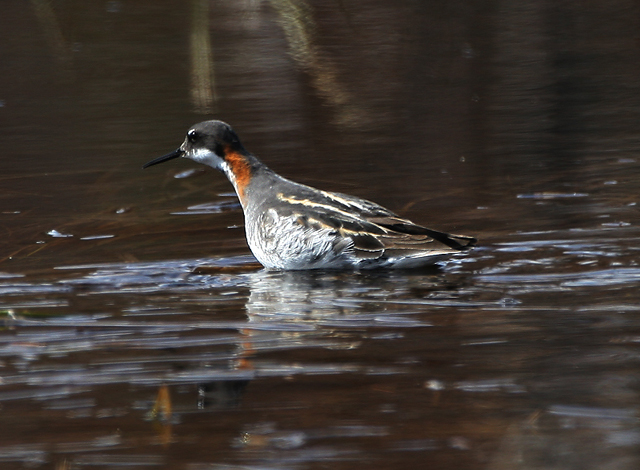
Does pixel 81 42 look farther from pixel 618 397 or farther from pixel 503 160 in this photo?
pixel 618 397

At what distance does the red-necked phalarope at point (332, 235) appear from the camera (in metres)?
6.62

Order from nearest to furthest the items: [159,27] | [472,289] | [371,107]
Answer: [472,289] → [371,107] → [159,27]

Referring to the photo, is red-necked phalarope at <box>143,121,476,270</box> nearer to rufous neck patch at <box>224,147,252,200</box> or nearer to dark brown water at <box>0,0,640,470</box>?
dark brown water at <box>0,0,640,470</box>

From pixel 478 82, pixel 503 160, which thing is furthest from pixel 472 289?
pixel 478 82

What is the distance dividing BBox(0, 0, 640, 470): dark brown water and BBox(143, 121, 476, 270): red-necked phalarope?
0.13m

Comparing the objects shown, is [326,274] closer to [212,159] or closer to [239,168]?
[239,168]

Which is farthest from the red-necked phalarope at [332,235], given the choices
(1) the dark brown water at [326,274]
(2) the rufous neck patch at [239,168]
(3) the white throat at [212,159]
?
(3) the white throat at [212,159]

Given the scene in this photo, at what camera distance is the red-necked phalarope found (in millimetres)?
6617

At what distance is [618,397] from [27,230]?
533cm

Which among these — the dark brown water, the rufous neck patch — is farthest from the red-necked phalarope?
the rufous neck patch

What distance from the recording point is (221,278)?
22.0 feet

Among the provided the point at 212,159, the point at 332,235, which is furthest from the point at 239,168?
the point at 332,235

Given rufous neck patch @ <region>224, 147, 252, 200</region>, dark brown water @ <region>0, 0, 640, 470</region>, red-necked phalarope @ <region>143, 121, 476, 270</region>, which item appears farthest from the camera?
rufous neck patch @ <region>224, 147, 252, 200</region>

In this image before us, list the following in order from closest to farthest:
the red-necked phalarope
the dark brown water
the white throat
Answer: the dark brown water → the red-necked phalarope → the white throat
